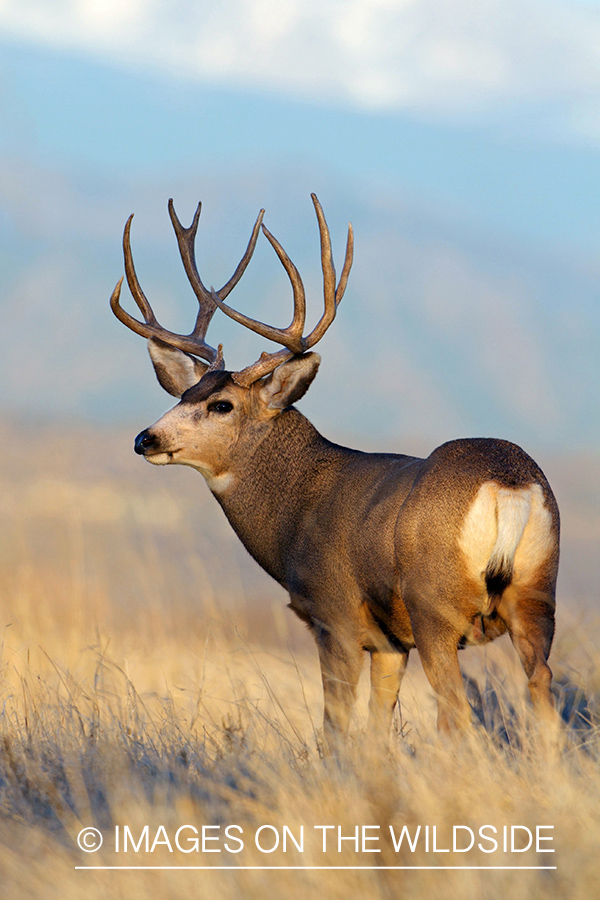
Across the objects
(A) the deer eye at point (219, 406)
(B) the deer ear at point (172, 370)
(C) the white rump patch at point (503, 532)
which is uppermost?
(B) the deer ear at point (172, 370)

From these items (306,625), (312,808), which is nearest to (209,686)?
(306,625)

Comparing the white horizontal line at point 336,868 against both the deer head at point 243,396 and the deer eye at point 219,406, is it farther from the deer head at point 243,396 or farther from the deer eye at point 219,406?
the deer eye at point 219,406

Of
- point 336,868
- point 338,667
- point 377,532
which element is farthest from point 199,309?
point 336,868

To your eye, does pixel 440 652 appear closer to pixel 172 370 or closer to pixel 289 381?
pixel 289 381

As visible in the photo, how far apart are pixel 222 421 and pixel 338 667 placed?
76.4 inches

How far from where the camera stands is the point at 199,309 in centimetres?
827

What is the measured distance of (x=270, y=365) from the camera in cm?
710

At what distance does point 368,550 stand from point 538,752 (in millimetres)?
1918

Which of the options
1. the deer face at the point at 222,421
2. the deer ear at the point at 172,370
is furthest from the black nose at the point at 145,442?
the deer ear at the point at 172,370

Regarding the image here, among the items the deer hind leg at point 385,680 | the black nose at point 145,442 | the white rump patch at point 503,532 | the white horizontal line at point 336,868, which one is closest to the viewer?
the white horizontal line at point 336,868

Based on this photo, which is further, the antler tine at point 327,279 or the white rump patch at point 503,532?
the antler tine at point 327,279

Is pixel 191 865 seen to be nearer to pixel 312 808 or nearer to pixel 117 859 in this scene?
pixel 117 859

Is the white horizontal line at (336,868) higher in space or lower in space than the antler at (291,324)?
lower

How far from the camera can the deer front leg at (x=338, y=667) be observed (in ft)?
19.4
